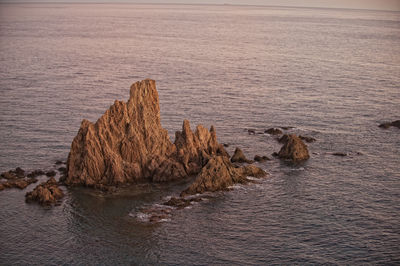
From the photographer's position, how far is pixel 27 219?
228ft

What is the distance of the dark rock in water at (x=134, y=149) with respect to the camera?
263 feet

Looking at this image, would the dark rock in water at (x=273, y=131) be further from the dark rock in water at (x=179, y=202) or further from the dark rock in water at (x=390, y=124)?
the dark rock in water at (x=179, y=202)

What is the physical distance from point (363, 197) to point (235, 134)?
35.7 meters

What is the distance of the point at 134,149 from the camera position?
82.3m

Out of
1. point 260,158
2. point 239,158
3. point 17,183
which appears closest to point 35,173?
point 17,183

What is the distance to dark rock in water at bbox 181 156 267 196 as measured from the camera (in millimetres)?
77438

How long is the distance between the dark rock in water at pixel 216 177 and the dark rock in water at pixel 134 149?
5886mm

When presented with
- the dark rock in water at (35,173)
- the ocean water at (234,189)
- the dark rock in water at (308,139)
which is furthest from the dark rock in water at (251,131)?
the dark rock in water at (35,173)

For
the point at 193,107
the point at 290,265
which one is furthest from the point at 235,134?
the point at 290,265

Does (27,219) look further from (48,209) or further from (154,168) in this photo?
(154,168)

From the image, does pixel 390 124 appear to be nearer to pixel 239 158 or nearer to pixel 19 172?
pixel 239 158

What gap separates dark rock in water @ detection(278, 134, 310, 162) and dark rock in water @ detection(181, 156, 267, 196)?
44.0 ft

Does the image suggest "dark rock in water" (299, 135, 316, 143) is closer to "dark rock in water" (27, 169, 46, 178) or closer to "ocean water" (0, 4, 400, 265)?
"ocean water" (0, 4, 400, 265)

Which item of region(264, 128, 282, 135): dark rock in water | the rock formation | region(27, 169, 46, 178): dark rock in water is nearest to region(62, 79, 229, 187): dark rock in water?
region(27, 169, 46, 178): dark rock in water
